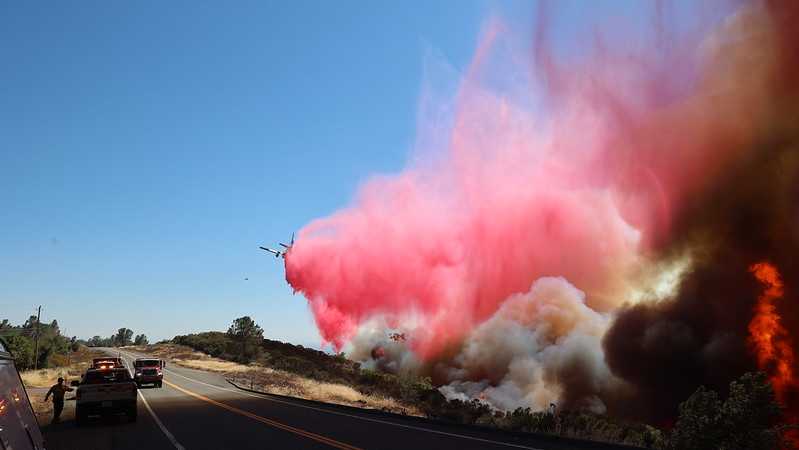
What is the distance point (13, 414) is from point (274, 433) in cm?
1276

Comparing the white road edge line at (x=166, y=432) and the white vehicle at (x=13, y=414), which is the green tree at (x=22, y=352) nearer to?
the white road edge line at (x=166, y=432)

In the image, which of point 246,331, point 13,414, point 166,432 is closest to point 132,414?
point 166,432

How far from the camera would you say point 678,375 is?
153 ft

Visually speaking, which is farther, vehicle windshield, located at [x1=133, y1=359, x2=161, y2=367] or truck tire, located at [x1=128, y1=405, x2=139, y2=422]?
vehicle windshield, located at [x1=133, y1=359, x2=161, y2=367]

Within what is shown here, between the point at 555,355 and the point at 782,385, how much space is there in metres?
27.0

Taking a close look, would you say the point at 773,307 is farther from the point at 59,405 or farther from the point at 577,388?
the point at 59,405

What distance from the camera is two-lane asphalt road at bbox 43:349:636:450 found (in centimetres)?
1354

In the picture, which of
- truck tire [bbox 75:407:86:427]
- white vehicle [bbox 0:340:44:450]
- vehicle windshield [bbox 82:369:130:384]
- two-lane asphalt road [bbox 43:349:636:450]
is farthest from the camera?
vehicle windshield [bbox 82:369:130:384]

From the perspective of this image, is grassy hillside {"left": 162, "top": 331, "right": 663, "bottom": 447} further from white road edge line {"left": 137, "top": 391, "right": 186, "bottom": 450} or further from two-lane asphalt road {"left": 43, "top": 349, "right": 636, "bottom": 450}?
white road edge line {"left": 137, "top": 391, "right": 186, "bottom": 450}

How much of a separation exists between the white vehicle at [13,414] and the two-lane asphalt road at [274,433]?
30.8ft

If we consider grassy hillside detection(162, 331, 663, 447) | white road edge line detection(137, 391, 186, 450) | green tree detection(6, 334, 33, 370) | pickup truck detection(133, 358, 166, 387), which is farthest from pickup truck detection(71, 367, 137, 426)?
green tree detection(6, 334, 33, 370)

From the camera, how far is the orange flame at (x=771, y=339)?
3669 cm

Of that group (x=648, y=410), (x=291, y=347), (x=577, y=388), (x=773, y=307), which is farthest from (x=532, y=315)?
(x=291, y=347)

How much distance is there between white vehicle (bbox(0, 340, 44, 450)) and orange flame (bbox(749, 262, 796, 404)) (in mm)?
41260
